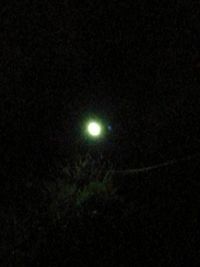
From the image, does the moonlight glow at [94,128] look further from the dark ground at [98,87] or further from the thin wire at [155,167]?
the thin wire at [155,167]

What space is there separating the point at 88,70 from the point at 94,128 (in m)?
1.42

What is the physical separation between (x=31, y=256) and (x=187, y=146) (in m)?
3.24

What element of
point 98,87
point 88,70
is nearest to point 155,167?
point 98,87

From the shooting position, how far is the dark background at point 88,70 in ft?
25.9

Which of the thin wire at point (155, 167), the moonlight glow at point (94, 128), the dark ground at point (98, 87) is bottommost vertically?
the thin wire at point (155, 167)

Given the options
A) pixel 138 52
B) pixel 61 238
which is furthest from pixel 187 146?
pixel 61 238

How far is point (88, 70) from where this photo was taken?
8.20m

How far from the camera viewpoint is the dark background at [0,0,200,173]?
7890 millimetres

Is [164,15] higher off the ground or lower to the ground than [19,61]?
higher

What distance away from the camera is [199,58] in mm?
7656

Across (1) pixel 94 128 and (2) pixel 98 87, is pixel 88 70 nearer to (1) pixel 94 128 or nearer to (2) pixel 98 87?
(2) pixel 98 87

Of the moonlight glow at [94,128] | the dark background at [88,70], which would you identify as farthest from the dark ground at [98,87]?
the moonlight glow at [94,128]

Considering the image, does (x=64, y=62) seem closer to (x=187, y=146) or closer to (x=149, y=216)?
(x=187, y=146)

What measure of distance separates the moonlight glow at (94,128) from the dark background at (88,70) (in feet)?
1.86
